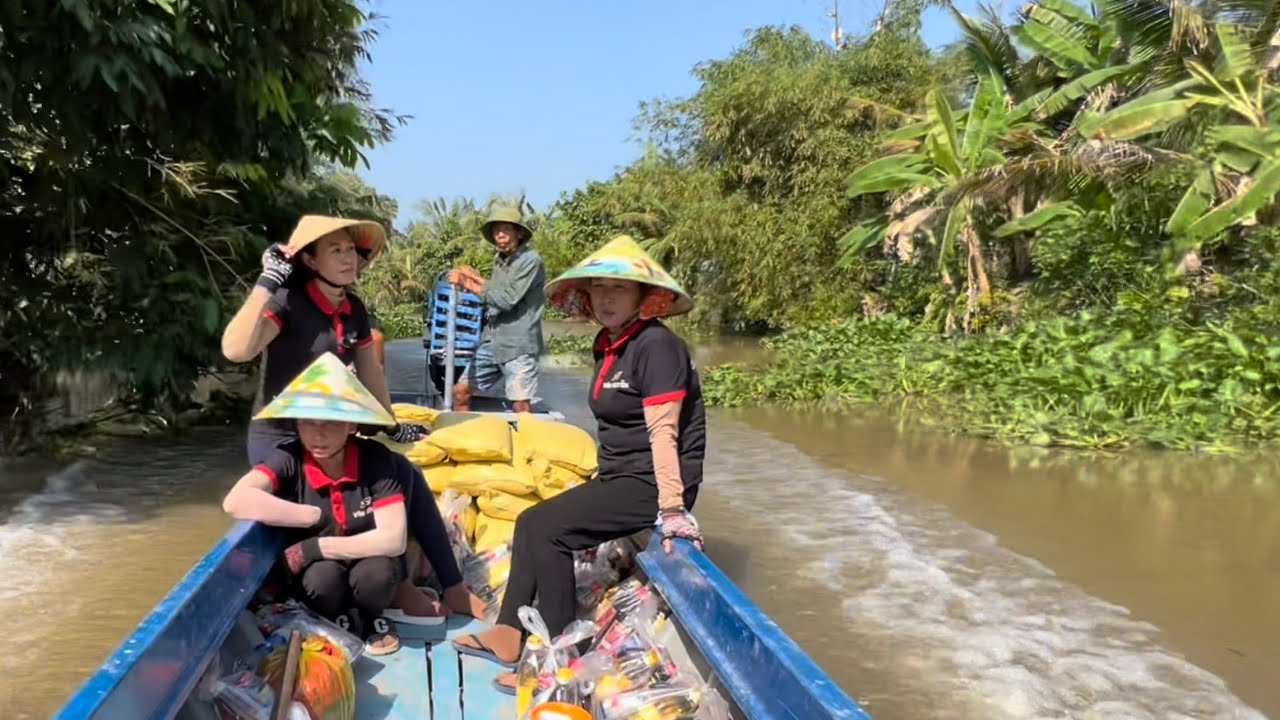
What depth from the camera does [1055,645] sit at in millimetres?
4383

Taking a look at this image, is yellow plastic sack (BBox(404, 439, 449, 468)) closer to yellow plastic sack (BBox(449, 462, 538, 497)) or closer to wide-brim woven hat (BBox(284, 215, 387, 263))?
yellow plastic sack (BBox(449, 462, 538, 497))

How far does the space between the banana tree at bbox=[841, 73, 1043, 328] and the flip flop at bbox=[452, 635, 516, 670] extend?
372 inches

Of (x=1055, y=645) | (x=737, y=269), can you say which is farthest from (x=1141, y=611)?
(x=737, y=269)

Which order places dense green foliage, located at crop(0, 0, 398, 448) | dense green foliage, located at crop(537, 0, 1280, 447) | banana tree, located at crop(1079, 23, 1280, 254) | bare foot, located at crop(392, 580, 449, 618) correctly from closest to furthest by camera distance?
bare foot, located at crop(392, 580, 449, 618) < dense green foliage, located at crop(0, 0, 398, 448) < dense green foliage, located at crop(537, 0, 1280, 447) < banana tree, located at crop(1079, 23, 1280, 254)

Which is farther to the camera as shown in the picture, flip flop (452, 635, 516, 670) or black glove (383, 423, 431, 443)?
black glove (383, 423, 431, 443)

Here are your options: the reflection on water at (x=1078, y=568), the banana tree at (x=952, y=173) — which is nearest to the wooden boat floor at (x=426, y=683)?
the reflection on water at (x=1078, y=568)

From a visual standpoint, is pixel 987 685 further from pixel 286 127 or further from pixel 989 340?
pixel 989 340

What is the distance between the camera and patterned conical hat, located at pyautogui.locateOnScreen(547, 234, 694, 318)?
3.35m

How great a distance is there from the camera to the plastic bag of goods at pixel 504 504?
15.0 ft

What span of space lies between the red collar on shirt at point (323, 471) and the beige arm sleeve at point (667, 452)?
1.02 meters

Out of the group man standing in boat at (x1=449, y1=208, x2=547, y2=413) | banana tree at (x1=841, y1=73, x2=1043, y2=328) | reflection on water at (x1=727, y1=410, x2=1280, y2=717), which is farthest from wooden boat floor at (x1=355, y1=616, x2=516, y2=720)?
banana tree at (x1=841, y1=73, x2=1043, y2=328)

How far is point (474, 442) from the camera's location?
4.70 meters

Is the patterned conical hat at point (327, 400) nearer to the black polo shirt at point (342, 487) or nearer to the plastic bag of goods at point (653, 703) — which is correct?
the black polo shirt at point (342, 487)

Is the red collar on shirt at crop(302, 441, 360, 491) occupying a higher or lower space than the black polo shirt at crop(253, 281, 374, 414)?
lower
